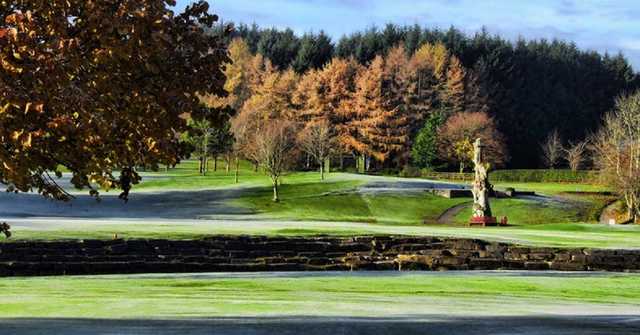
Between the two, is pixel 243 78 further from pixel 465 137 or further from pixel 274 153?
pixel 274 153

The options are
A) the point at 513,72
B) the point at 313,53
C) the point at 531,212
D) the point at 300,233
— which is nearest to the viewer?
the point at 300,233

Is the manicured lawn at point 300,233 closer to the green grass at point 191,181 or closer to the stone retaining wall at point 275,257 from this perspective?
the stone retaining wall at point 275,257

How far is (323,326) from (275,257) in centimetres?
2175

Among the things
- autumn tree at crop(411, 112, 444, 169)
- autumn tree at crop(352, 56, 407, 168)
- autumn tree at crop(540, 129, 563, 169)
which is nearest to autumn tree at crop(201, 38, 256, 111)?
autumn tree at crop(352, 56, 407, 168)

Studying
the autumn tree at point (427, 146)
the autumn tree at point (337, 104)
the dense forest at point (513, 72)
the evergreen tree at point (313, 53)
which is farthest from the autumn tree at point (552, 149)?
Answer: the evergreen tree at point (313, 53)

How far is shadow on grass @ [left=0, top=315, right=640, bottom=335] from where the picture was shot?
14516 millimetres

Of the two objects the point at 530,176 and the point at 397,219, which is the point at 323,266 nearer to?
the point at 397,219

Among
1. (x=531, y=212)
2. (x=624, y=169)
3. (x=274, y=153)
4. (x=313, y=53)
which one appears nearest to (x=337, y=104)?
(x=313, y=53)

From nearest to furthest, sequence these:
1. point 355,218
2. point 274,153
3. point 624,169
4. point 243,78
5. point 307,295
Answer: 1. point 307,295
2. point 355,218
3. point 624,169
4. point 274,153
5. point 243,78

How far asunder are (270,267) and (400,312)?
1641cm

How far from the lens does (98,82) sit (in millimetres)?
12789

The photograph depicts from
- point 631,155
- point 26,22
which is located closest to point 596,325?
point 26,22

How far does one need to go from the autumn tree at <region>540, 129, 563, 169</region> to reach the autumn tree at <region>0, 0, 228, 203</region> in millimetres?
133222

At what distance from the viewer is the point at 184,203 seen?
79.4 metres
